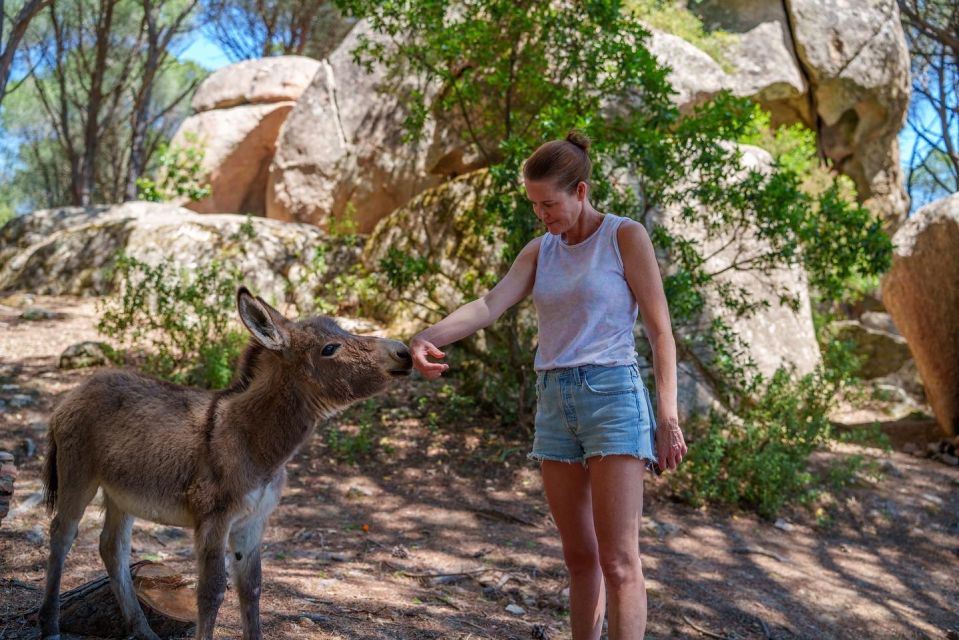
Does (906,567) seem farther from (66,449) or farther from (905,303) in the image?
(66,449)

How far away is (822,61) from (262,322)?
15.1 m

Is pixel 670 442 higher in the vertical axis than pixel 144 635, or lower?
higher

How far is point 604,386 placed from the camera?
11.3 ft

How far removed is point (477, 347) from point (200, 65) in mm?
23917

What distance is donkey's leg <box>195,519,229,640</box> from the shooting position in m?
3.76

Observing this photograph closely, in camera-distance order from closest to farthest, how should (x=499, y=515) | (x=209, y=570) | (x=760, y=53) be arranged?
(x=209, y=570) → (x=499, y=515) → (x=760, y=53)

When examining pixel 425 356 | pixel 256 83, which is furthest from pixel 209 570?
pixel 256 83

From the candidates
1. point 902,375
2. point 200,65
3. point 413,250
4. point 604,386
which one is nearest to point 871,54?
point 902,375

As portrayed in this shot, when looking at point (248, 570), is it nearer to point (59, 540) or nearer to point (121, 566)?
point (121, 566)

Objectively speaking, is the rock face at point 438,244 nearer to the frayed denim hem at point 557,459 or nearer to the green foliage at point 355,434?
the green foliage at point 355,434

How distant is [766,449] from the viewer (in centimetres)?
848

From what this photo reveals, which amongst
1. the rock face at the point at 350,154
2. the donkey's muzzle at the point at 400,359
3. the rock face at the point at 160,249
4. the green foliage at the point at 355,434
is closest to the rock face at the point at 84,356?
the rock face at the point at 160,249

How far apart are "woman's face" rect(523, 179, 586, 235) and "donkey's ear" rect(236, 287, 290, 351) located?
4.47ft

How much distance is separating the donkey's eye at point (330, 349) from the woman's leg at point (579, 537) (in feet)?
3.72
